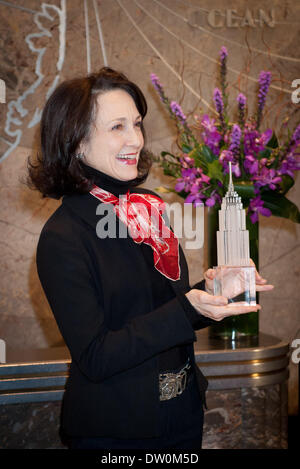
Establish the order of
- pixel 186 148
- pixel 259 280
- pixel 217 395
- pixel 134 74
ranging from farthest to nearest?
1. pixel 134 74
2. pixel 186 148
3. pixel 217 395
4. pixel 259 280

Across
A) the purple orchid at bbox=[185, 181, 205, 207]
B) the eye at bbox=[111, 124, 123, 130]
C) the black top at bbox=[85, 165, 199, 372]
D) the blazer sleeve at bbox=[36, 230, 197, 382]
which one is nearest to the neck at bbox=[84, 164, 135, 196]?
the black top at bbox=[85, 165, 199, 372]

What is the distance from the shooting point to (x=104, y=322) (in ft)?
3.40

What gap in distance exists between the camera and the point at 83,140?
3.81ft

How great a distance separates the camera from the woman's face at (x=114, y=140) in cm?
115

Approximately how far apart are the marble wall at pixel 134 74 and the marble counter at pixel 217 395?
798mm

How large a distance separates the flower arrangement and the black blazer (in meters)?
0.67

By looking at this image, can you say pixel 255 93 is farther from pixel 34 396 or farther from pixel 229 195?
pixel 34 396

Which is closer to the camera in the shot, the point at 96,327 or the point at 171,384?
the point at 96,327

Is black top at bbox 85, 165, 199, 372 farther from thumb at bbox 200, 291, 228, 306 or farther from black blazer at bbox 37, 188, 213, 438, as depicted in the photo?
thumb at bbox 200, 291, 228, 306

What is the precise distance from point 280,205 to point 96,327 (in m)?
1.04

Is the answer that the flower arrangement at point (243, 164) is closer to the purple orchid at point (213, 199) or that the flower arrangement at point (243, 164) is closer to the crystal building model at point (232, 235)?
the purple orchid at point (213, 199)

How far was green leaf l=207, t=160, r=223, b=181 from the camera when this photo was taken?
5.58 ft

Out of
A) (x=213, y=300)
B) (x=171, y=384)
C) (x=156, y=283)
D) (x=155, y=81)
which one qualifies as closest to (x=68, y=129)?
(x=156, y=283)

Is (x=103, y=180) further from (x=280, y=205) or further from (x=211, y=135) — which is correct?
(x=280, y=205)
